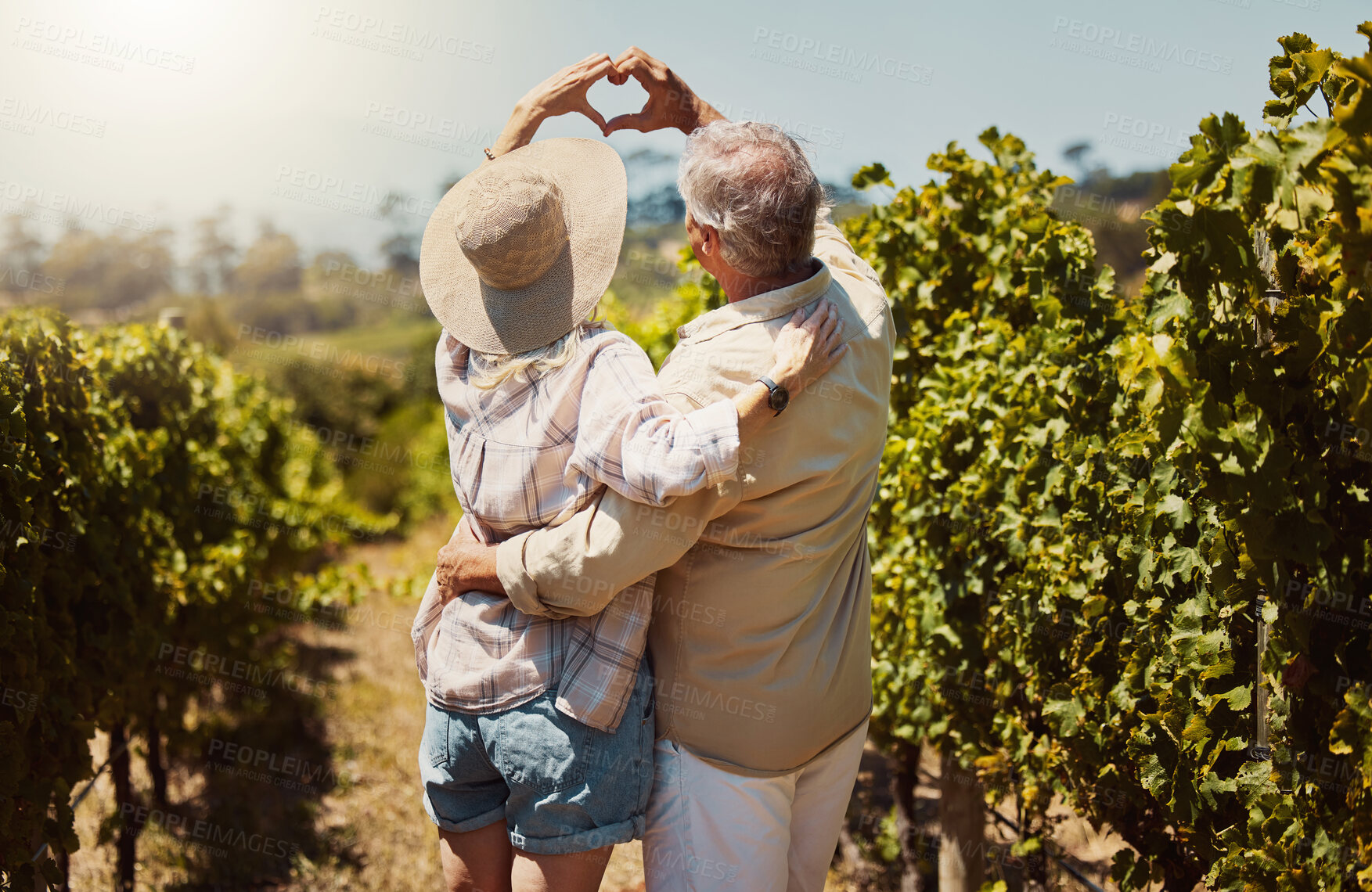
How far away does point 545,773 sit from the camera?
1908 mm

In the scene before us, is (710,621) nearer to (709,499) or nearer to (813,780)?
(709,499)

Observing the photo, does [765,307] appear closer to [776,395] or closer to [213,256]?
[776,395]

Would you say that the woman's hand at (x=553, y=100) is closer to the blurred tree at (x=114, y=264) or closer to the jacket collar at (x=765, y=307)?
the jacket collar at (x=765, y=307)

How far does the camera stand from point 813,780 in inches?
88.4

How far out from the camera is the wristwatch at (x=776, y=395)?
1893 mm

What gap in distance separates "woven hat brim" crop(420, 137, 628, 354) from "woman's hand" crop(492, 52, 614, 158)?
0.11m

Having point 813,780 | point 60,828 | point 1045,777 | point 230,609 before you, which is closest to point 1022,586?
point 1045,777

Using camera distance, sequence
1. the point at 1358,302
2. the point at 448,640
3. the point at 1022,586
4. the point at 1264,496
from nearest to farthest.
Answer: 1. the point at 1358,302
2. the point at 1264,496
3. the point at 448,640
4. the point at 1022,586

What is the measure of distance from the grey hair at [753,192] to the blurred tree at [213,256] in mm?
65107

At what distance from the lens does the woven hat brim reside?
2.03 meters

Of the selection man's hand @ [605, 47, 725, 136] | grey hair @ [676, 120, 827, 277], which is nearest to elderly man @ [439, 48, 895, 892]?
grey hair @ [676, 120, 827, 277]

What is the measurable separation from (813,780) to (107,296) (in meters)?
67.8

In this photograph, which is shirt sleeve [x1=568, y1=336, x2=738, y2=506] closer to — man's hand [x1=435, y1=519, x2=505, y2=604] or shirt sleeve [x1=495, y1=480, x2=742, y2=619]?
shirt sleeve [x1=495, y1=480, x2=742, y2=619]

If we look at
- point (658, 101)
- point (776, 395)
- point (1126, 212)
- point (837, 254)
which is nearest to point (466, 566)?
point (776, 395)
